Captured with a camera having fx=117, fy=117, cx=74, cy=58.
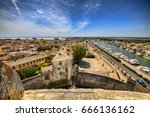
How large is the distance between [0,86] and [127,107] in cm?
118

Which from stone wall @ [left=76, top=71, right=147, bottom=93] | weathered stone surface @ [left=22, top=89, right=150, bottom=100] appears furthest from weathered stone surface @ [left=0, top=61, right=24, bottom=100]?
stone wall @ [left=76, top=71, right=147, bottom=93]

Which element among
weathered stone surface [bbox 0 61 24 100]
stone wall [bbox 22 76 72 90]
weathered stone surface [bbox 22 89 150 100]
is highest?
weathered stone surface [bbox 0 61 24 100]

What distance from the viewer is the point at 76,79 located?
8305 mm

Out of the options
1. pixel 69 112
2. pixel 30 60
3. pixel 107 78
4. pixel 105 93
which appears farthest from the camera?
pixel 30 60

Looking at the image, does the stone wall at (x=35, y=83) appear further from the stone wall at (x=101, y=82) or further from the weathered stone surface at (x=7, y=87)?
the weathered stone surface at (x=7, y=87)

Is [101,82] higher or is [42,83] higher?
[101,82]

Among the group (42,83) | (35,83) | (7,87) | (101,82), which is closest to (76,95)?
(7,87)

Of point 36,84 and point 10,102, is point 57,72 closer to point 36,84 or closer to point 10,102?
point 36,84

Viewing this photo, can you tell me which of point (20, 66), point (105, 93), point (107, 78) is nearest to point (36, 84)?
point (20, 66)

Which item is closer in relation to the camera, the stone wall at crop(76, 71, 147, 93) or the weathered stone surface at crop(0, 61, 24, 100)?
the weathered stone surface at crop(0, 61, 24, 100)

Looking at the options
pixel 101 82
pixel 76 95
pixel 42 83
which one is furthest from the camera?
pixel 42 83

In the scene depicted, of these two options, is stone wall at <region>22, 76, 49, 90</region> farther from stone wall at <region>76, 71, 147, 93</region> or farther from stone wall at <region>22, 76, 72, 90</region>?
stone wall at <region>76, 71, 147, 93</region>

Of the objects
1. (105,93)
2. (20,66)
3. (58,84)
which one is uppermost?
(105,93)

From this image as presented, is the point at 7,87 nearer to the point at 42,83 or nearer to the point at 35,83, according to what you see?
the point at 35,83
